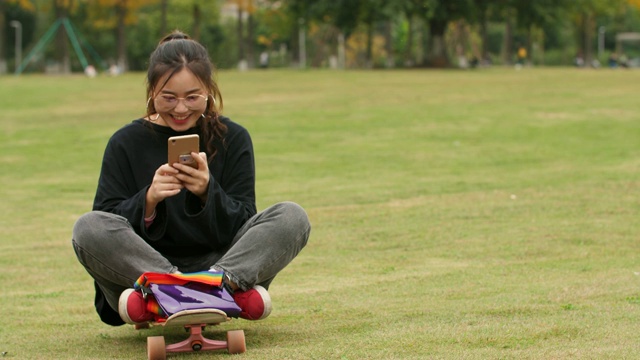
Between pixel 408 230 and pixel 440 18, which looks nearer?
pixel 408 230

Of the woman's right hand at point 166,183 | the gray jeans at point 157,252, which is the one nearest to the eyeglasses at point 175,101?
the woman's right hand at point 166,183

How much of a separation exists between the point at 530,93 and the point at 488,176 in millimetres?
13936

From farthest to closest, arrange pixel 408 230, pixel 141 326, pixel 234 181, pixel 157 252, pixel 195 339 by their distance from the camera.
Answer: pixel 408 230 < pixel 141 326 < pixel 234 181 < pixel 157 252 < pixel 195 339

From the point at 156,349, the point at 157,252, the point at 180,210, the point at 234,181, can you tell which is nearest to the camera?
the point at 156,349

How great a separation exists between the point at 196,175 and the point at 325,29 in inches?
2593

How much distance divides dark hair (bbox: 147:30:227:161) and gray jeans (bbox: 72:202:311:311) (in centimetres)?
43

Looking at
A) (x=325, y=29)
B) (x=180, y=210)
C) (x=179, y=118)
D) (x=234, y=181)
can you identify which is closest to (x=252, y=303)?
(x=180, y=210)

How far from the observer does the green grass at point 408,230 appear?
4809mm

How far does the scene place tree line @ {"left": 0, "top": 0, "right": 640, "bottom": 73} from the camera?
47875 millimetres

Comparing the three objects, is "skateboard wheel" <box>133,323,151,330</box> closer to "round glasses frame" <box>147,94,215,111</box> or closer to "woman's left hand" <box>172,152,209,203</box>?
"woman's left hand" <box>172,152,209,203</box>

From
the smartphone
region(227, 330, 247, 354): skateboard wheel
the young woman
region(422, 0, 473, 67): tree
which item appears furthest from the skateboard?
region(422, 0, 473, 67): tree

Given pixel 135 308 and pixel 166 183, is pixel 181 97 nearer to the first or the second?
pixel 166 183

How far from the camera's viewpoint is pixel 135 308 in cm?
429

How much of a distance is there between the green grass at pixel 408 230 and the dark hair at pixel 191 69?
3.10 feet
